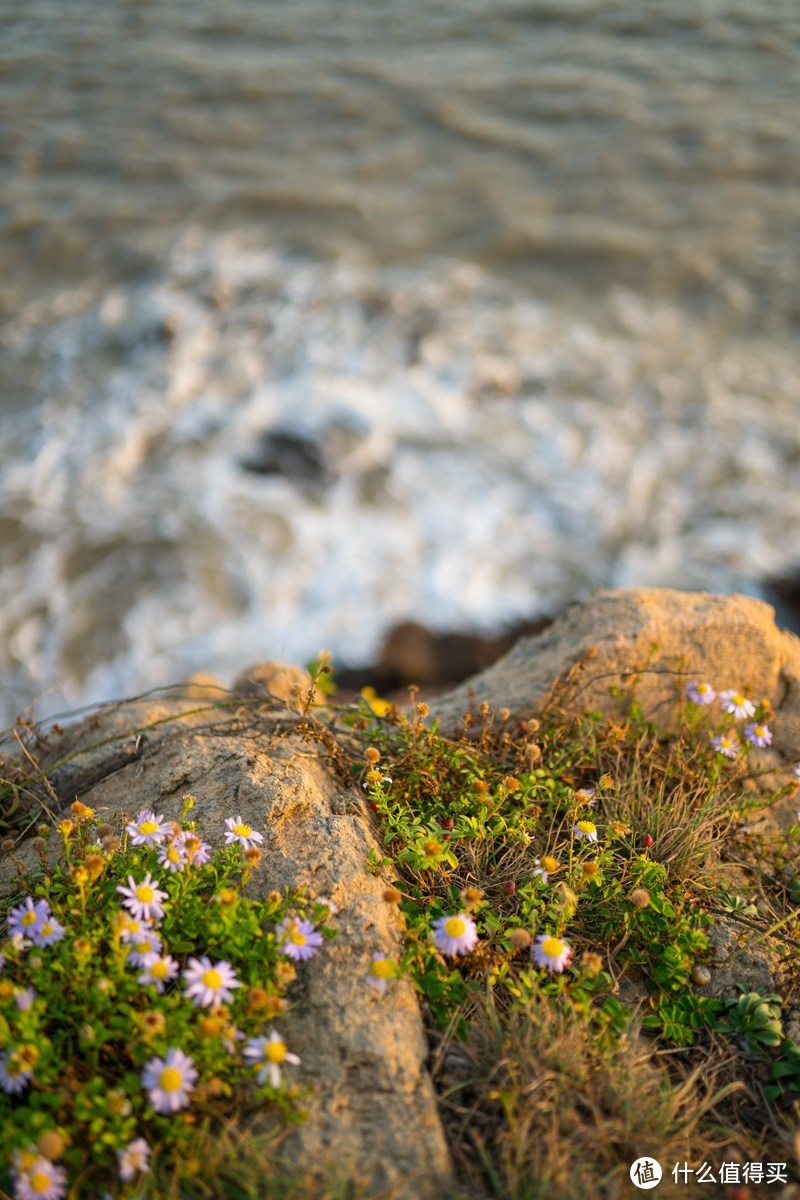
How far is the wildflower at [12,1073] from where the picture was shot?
5.82 feet

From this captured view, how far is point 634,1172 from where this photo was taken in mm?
1867

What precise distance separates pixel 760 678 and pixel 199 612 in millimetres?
3739

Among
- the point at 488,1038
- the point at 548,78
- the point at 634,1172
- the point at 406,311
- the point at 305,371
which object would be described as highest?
the point at 548,78

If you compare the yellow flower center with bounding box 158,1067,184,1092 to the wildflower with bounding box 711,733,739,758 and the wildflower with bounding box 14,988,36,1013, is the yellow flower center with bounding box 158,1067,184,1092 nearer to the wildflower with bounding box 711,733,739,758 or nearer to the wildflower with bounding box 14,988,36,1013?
the wildflower with bounding box 14,988,36,1013

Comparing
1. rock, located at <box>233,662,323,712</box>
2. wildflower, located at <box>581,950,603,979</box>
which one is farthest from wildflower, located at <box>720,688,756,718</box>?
rock, located at <box>233,662,323,712</box>

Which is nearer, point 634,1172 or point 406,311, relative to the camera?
point 634,1172

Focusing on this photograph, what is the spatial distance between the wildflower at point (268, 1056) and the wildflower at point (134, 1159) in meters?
0.24

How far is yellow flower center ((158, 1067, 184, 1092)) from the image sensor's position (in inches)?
69.2

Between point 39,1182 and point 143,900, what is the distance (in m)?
0.55

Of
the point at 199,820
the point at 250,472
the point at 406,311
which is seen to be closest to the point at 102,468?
the point at 250,472

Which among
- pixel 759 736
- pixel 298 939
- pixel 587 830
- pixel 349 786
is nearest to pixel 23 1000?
pixel 298 939

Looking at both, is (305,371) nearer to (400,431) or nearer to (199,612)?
(400,431)

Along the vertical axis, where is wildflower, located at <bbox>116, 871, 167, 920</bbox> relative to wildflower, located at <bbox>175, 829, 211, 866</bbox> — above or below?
below

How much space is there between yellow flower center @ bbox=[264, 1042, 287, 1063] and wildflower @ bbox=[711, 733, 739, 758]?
1.59m
